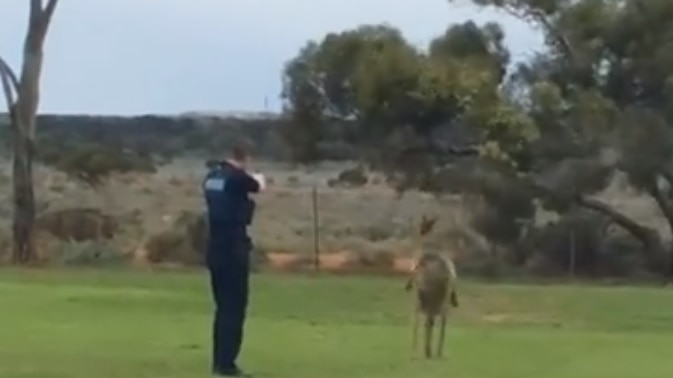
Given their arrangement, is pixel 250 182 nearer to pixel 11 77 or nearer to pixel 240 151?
pixel 240 151

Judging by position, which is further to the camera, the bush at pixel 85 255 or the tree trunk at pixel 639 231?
the tree trunk at pixel 639 231

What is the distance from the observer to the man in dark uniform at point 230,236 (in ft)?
58.6

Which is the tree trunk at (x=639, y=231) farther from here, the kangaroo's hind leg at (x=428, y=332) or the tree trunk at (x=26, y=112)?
the kangaroo's hind leg at (x=428, y=332)

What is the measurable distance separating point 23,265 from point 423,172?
1043cm

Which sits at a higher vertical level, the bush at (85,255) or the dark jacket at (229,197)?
the dark jacket at (229,197)

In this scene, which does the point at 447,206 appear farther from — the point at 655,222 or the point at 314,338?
the point at 314,338

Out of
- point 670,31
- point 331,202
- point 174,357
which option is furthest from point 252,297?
point 331,202

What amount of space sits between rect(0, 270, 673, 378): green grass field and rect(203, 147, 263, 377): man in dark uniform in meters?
0.70

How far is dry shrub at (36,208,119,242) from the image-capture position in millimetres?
52844

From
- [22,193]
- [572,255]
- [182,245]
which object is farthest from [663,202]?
[22,193]

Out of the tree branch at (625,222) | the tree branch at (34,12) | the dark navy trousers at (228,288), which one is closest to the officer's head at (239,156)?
the dark navy trousers at (228,288)

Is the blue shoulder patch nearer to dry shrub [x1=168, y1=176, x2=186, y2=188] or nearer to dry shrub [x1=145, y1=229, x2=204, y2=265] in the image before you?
dry shrub [x1=145, y1=229, x2=204, y2=265]

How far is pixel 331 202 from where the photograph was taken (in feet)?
211

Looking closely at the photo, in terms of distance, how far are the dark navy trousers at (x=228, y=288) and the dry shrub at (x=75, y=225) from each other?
112ft
